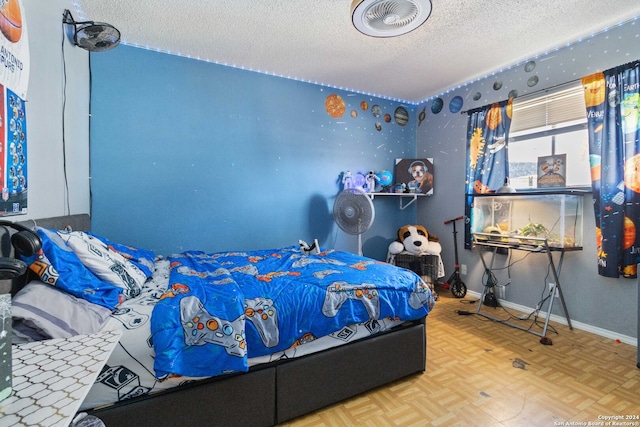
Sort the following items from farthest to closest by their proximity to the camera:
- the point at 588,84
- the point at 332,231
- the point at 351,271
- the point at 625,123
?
the point at 332,231, the point at 588,84, the point at 625,123, the point at 351,271

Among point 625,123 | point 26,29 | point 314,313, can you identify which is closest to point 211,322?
point 314,313

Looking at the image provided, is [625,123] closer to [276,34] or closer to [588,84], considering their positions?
[588,84]

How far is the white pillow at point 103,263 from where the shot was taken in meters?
1.47

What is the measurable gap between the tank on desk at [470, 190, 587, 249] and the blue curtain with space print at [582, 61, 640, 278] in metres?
0.18

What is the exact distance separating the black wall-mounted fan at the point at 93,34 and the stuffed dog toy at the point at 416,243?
3.38m

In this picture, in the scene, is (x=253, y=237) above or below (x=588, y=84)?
below

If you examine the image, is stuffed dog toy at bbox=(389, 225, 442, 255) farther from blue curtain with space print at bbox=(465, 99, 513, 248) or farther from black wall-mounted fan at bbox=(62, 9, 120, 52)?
black wall-mounted fan at bbox=(62, 9, 120, 52)

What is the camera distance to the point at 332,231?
391 cm

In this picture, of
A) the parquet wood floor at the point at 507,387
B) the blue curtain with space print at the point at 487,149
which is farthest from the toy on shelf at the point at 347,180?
the parquet wood floor at the point at 507,387

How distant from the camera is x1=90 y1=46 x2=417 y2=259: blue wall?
2809 mm

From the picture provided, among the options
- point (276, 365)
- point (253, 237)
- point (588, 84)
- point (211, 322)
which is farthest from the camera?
point (253, 237)

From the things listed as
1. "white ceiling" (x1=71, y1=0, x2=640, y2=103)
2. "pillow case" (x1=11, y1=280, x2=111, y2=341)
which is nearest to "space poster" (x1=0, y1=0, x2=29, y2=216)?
"pillow case" (x1=11, y1=280, x2=111, y2=341)

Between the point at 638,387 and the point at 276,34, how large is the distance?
3.66 m

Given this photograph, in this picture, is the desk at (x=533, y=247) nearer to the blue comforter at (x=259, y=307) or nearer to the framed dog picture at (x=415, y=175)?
the framed dog picture at (x=415, y=175)
